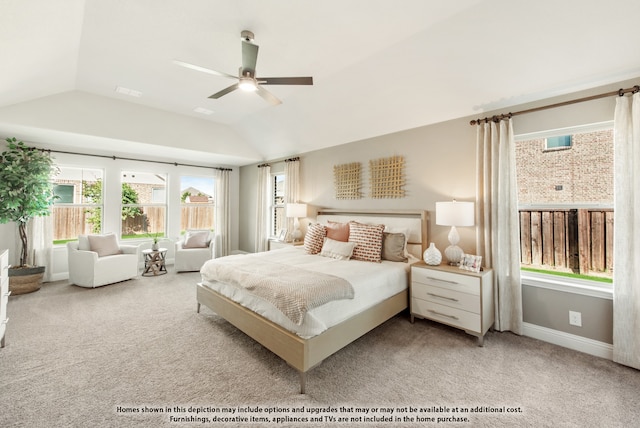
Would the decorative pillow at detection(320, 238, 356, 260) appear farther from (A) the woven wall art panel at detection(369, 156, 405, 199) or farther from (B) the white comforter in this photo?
(A) the woven wall art panel at detection(369, 156, 405, 199)

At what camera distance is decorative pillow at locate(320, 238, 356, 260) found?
130 inches

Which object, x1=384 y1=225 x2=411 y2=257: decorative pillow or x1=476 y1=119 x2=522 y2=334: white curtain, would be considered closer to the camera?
x1=476 y1=119 x2=522 y2=334: white curtain

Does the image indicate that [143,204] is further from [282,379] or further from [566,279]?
[566,279]

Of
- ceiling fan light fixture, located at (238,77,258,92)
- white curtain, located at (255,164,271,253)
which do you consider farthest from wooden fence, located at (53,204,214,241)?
ceiling fan light fixture, located at (238,77,258,92)

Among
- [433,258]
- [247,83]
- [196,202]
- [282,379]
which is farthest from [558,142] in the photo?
[196,202]

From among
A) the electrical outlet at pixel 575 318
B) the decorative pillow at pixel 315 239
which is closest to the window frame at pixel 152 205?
the decorative pillow at pixel 315 239

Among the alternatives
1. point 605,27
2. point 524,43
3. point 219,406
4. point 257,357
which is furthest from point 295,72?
point 219,406

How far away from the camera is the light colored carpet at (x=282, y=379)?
1.67 m

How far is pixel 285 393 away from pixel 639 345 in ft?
9.38

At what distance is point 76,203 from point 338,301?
5.71 m

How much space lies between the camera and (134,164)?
214 inches

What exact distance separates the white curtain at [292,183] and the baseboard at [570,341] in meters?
3.91

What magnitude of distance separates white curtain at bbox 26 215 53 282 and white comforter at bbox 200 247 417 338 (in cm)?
358

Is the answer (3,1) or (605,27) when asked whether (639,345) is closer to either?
(605,27)
